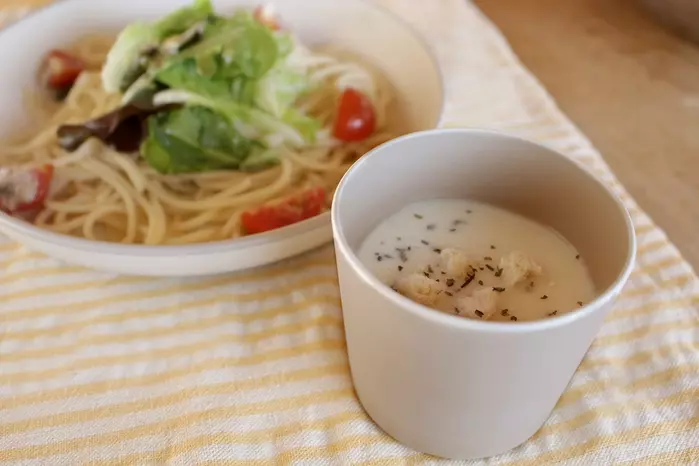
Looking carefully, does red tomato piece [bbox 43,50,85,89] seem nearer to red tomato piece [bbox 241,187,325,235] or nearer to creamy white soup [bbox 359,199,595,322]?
red tomato piece [bbox 241,187,325,235]

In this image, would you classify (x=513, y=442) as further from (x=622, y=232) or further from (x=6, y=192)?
(x=6, y=192)

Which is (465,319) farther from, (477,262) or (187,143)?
(187,143)

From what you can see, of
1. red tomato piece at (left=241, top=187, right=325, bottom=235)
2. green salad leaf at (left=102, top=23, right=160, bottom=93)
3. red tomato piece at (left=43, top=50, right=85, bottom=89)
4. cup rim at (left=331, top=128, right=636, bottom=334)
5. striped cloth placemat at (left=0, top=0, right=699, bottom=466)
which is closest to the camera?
cup rim at (left=331, top=128, right=636, bottom=334)

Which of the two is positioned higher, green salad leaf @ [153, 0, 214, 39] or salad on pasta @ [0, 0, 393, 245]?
green salad leaf @ [153, 0, 214, 39]

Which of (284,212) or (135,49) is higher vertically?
(135,49)

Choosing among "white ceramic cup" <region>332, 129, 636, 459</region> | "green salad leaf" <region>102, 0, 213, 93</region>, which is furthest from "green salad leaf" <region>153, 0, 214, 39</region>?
"white ceramic cup" <region>332, 129, 636, 459</region>

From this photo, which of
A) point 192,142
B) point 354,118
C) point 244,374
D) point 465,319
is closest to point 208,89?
point 192,142

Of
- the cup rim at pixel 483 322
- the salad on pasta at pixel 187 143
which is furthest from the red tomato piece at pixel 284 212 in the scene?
the cup rim at pixel 483 322

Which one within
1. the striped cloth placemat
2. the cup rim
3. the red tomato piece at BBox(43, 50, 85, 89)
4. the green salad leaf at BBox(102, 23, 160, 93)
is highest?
the cup rim
